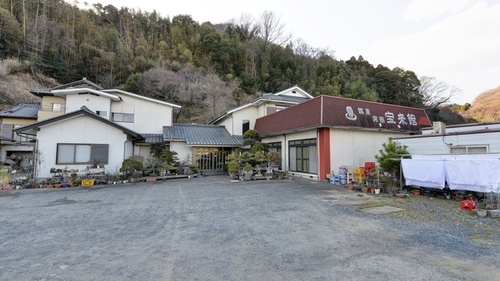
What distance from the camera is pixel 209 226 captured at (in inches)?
163

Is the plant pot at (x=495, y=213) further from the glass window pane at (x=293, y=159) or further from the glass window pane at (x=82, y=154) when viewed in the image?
the glass window pane at (x=82, y=154)

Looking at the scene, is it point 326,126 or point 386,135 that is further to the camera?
point 386,135

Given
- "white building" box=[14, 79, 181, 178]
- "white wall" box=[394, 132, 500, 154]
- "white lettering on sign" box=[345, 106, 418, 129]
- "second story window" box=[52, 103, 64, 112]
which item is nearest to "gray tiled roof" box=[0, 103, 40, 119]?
"second story window" box=[52, 103, 64, 112]

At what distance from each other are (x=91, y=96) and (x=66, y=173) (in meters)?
5.68

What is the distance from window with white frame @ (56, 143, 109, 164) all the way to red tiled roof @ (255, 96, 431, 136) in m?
9.06

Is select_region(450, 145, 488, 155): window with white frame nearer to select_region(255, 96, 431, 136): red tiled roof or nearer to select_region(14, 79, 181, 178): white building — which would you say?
select_region(255, 96, 431, 136): red tiled roof

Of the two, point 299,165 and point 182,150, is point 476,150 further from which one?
point 182,150

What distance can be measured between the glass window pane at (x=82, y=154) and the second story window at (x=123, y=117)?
355cm

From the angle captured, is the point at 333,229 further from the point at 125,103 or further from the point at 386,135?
the point at 125,103

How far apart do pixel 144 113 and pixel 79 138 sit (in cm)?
427

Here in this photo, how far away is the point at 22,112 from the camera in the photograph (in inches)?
659

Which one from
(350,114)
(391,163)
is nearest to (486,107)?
(350,114)

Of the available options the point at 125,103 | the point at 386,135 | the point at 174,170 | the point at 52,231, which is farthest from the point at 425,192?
the point at 125,103

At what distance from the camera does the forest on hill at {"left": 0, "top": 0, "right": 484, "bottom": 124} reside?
22.2 meters
